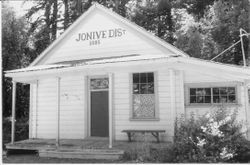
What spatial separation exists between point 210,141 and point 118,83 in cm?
467

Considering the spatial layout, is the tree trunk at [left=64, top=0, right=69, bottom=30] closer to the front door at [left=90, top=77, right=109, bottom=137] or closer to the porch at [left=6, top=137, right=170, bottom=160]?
the front door at [left=90, top=77, right=109, bottom=137]

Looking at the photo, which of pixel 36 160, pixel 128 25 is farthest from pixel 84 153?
pixel 128 25

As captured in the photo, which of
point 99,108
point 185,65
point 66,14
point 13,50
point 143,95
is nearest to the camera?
point 185,65

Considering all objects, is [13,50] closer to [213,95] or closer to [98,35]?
[98,35]

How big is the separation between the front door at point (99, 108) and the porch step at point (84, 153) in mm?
2439

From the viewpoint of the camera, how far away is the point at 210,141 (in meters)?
8.48

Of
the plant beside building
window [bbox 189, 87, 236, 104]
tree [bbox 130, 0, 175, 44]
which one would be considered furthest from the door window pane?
tree [bbox 130, 0, 175, 44]

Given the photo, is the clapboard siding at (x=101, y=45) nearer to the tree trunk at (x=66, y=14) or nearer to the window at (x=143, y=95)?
the window at (x=143, y=95)

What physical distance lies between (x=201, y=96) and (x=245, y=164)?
3.57 m

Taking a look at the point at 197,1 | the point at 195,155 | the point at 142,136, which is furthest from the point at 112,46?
the point at 197,1

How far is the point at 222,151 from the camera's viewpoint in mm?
8258

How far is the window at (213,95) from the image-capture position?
36.1 feet

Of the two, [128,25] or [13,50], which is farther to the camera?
[13,50]

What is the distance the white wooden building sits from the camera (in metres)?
10.3
